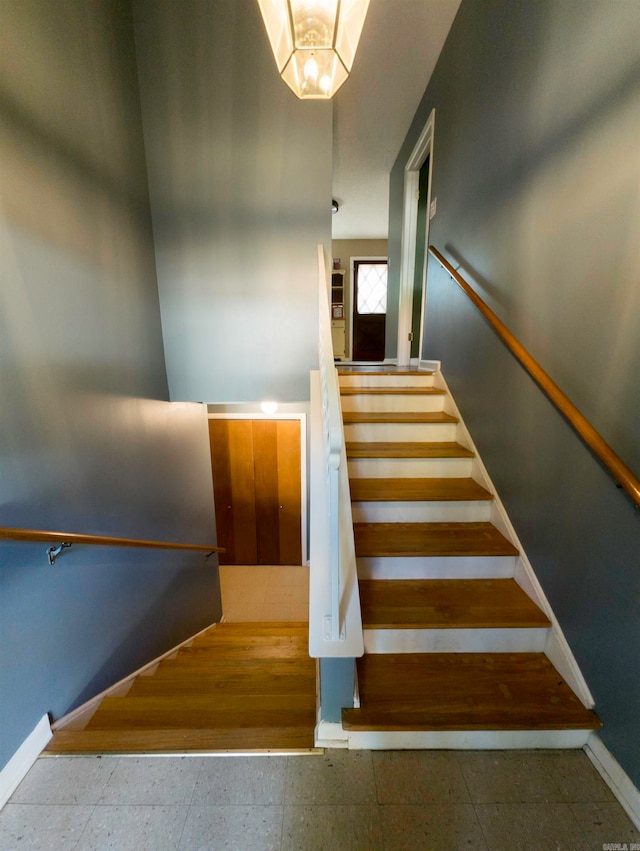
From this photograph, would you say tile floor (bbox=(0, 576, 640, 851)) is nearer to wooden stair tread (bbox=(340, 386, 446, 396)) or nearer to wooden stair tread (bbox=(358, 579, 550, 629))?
wooden stair tread (bbox=(358, 579, 550, 629))

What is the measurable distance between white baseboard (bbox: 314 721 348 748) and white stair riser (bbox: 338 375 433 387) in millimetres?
1766

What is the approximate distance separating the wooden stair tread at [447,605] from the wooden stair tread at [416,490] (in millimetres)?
370

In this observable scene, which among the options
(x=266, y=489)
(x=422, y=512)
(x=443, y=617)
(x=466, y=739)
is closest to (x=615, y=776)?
(x=466, y=739)

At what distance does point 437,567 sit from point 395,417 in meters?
0.96

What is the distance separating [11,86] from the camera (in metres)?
1.12

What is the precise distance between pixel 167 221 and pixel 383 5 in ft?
5.94

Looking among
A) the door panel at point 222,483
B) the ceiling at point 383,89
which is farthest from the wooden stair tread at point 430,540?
the ceiling at point 383,89

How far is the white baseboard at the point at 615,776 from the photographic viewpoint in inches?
33.1

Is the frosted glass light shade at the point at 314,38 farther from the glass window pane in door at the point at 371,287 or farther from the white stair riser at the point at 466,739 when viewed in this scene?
the glass window pane in door at the point at 371,287

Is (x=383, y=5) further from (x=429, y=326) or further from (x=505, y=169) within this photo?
(x=429, y=326)

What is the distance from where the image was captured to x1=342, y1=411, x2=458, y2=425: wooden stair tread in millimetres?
1958

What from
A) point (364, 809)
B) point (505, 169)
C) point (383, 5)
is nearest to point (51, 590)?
point (364, 809)

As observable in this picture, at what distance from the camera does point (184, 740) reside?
1.03 meters

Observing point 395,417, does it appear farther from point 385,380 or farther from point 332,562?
point 332,562
